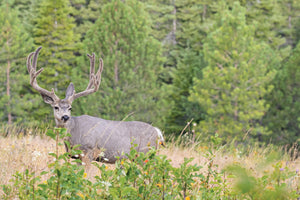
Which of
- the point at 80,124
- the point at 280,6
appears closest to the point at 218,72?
the point at 80,124

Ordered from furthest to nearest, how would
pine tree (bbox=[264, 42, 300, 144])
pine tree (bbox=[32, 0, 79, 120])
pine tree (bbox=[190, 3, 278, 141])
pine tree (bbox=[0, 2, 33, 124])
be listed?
pine tree (bbox=[32, 0, 79, 120]) → pine tree (bbox=[264, 42, 300, 144]) → pine tree (bbox=[0, 2, 33, 124]) → pine tree (bbox=[190, 3, 278, 141])

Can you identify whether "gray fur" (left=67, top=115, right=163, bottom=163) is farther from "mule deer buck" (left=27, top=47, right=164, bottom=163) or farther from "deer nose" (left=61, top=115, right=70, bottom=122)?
"deer nose" (left=61, top=115, right=70, bottom=122)

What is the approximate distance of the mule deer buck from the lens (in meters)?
4.74

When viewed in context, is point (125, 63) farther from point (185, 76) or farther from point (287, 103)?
point (287, 103)

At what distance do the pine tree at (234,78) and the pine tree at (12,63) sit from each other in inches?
354

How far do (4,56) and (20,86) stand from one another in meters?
1.70

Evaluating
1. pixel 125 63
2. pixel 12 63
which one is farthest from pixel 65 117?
pixel 12 63

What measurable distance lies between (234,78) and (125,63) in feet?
18.8

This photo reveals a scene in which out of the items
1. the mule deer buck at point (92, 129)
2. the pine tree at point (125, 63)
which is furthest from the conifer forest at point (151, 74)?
the mule deer buck at point (92, 129)

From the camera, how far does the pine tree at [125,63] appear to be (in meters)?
13.8

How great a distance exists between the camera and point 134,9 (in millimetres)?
14953

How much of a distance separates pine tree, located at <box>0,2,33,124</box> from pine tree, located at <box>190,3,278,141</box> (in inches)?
354

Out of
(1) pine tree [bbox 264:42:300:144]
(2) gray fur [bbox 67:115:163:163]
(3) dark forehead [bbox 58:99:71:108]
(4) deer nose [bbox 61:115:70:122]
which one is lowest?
(1) pine tree [bbox 264:42:300:144]

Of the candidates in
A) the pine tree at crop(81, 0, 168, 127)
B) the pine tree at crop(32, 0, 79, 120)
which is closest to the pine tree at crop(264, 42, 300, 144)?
the pine tree at crop(81, 0, 168, 127)
